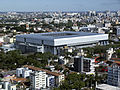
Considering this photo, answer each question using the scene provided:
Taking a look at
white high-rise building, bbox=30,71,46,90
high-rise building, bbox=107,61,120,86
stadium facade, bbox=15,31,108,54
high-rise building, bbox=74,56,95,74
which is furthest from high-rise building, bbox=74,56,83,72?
stadium facade, bbox=15,31,108,54

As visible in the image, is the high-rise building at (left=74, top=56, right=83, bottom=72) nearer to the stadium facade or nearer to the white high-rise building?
the white high-rise building

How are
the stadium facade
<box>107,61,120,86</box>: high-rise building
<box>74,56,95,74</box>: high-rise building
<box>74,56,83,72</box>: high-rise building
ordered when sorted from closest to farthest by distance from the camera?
<box>107,61,120,86</box>: high-rise building, <box>74,56,95,74</box>: high-rise building, <box>74,56,83,72</box>: high-rise building, the stadium facade

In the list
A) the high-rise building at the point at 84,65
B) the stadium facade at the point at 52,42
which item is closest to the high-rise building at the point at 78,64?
the high-rise building at the point at 84,65

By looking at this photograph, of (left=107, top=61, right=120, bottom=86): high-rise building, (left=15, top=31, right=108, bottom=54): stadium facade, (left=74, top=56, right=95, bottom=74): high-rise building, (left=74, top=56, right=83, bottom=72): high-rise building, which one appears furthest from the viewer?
(left=15, top=31, right=108, bottom=54): stadium facade

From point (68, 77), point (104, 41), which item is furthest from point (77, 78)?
point (104, 41)

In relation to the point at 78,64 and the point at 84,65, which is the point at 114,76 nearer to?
the point at 84,65

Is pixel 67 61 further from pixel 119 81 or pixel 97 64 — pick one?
pixel 119 81

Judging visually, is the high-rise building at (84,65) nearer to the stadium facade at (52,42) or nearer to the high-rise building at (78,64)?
the high-rise building at (78,64)

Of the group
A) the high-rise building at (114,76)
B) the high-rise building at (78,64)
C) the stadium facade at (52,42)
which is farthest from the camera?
the stadium facade at (52,42)

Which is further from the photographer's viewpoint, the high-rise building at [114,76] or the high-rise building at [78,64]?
the high-rise building at [78,64]
